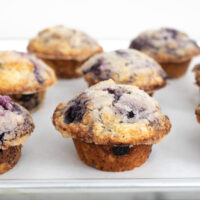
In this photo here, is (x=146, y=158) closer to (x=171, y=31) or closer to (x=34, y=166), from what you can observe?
(x=34, y=166)

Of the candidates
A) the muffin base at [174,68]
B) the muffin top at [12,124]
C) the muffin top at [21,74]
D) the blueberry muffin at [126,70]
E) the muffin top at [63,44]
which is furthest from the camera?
the muffin base at [174,68]

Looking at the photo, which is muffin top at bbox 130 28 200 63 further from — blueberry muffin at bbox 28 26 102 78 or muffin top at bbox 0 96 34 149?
muffin top at bbox 0 96 34 149

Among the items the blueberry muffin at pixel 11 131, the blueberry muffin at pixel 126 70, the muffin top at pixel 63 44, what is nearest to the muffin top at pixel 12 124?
the blueberry muffin at pixel 11 131

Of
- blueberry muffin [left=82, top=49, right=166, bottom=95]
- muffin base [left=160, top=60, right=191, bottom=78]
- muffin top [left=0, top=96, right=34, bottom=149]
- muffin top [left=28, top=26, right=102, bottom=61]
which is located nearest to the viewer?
muffin top [left=0, top=96, right=34, bottom=149]

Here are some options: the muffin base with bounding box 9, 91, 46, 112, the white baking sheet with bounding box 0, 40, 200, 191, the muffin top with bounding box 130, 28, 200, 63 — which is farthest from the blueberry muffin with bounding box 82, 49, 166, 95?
the muffin top with bounding box 130, 28, 200, 63

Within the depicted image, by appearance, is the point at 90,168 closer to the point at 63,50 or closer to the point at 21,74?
the point at 21,74

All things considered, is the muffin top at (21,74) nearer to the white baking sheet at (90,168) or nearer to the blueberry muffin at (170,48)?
the white baking sheet at (90,168)

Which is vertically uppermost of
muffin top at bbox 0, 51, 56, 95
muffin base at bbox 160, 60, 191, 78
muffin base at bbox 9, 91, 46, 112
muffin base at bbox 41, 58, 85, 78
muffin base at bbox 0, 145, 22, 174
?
muffin top at bbox 0, 51, 56, 95

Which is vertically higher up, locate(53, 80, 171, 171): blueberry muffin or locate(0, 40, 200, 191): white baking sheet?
locate(53, 80, 171, 171): blueberry muffin
